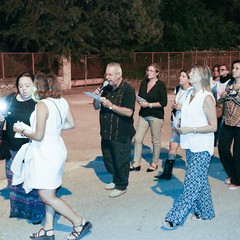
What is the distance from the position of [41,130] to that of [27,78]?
856 mm

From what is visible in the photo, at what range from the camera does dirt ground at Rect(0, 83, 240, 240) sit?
4465 mm

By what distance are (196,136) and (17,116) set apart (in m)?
1.88

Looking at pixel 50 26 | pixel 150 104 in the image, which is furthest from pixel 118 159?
pixel 50 26

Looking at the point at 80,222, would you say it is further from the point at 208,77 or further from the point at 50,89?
the point at 208,77

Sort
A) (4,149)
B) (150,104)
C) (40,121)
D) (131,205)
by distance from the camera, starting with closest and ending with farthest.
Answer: (40,121) → (4,149) → (131,205) → (150,104)

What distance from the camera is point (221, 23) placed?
3011cm

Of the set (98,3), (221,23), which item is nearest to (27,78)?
(98,3)

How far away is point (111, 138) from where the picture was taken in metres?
5.54

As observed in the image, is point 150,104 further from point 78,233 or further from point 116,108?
point 78,233

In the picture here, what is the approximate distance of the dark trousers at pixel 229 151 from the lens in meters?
5.88

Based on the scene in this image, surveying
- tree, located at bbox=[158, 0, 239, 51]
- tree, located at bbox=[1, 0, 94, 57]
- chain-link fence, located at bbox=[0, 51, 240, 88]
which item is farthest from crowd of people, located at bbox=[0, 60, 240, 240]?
tree, located at bbox=[158, 0, 239, 51]

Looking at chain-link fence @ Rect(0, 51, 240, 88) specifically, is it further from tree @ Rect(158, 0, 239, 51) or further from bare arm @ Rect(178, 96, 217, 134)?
bare arm @ Rect(178, 96, 217, 134)

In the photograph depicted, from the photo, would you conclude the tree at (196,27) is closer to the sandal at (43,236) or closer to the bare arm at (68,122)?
the bare arm at (68,122)

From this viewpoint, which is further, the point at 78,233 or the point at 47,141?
the point at 78,233
